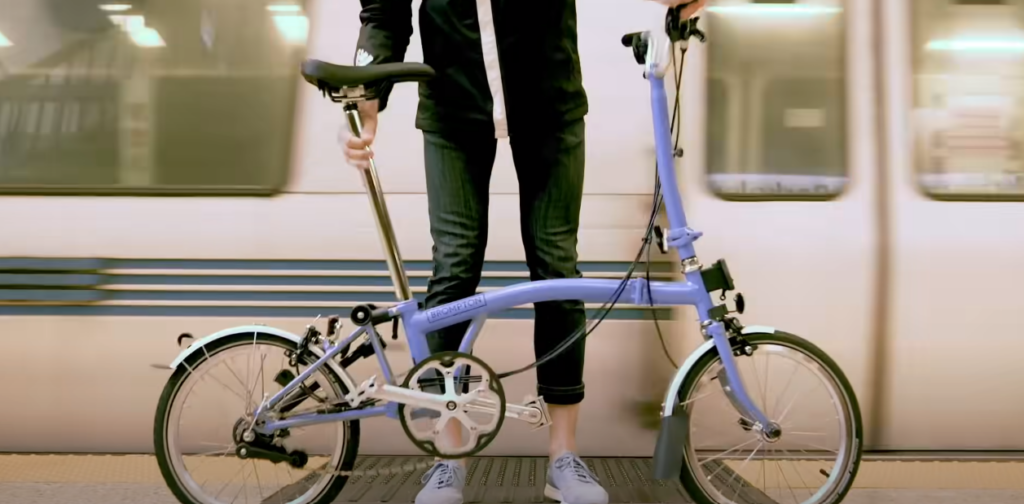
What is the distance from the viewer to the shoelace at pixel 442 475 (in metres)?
1.95

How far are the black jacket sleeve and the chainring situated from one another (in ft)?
2.38

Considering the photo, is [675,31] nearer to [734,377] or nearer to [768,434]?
[734,377]

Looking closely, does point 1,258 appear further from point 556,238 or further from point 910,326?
point 910,326

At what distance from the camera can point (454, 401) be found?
1867mm

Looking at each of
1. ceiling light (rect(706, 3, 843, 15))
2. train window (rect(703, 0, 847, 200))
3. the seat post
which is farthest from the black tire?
ceiling light (rect(706, 3, 843, 15))

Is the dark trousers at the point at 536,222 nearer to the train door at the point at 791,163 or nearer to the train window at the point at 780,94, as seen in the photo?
the train door at the point at 791,163

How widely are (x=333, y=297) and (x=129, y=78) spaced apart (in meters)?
0.99

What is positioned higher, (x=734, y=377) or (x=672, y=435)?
(x=734, y=377)

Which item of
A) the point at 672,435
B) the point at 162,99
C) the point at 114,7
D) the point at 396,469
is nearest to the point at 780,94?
the point at 672,435

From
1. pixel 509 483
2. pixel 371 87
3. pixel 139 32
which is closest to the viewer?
pixel 371 87

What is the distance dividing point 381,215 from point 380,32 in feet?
1.65

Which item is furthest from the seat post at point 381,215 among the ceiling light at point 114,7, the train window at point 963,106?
the train window at point 963,106

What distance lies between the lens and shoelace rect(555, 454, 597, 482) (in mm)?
1978

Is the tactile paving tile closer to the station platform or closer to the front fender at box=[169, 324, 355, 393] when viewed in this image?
the station platform
